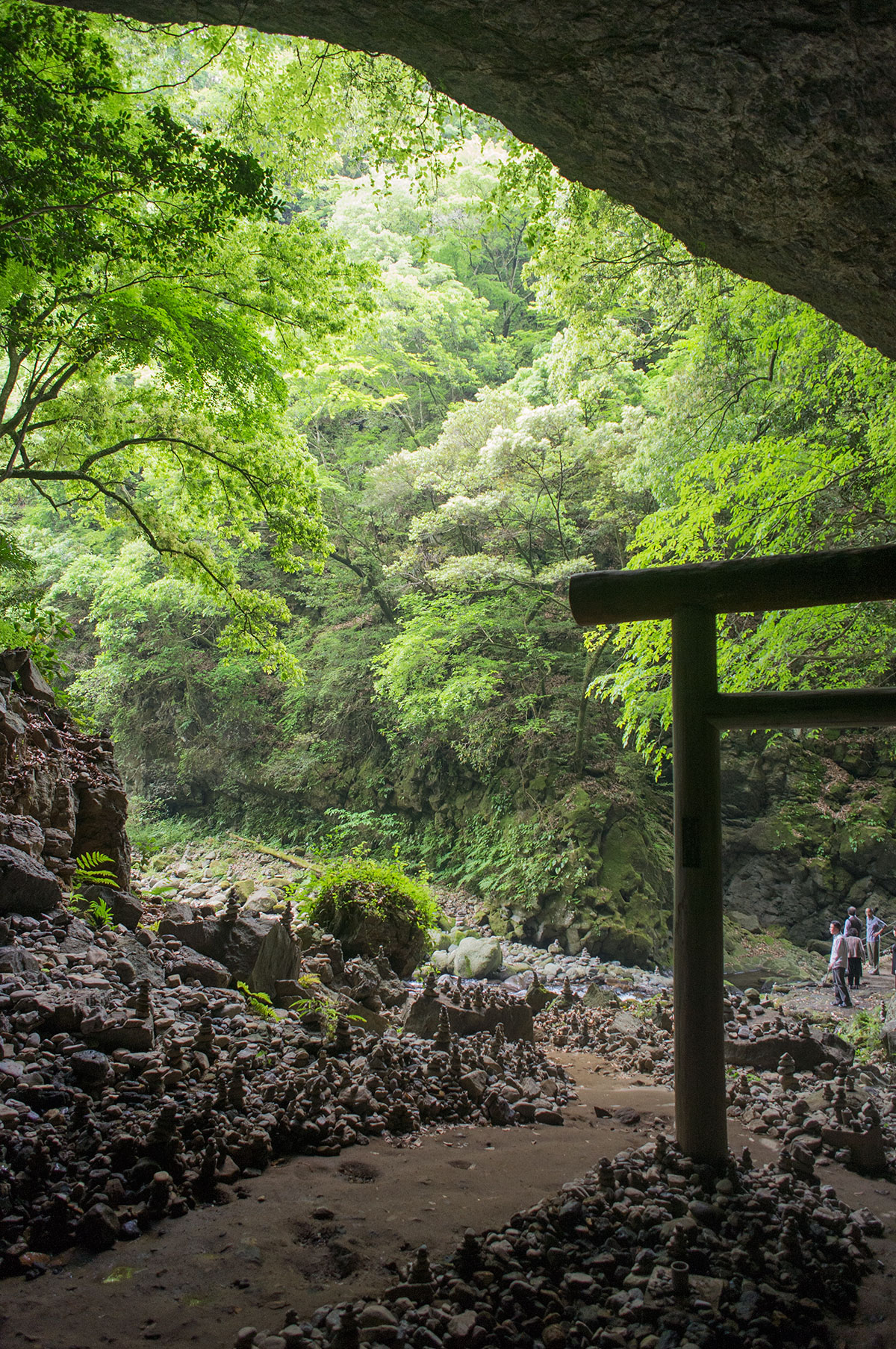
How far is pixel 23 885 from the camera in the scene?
380cm

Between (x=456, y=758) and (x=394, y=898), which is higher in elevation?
(x=456, y=758)

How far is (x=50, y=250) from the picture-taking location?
15.6ft

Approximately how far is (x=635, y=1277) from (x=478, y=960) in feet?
20.1

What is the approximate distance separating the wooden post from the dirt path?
60 centimetres

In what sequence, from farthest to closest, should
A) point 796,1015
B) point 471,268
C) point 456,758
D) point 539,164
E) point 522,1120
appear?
point 471,268
point 456,758
point 796,1015
point 539,164
point 522,1120

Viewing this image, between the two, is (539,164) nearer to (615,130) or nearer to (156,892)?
(615,130)

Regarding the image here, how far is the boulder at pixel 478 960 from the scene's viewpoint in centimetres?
802

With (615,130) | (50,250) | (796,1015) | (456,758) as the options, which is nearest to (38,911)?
(50,250)

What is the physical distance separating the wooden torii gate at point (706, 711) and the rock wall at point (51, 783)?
3.53m

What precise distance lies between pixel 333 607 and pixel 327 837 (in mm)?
5028

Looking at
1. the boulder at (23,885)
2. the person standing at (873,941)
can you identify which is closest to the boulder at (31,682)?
the boulder at (23,885)

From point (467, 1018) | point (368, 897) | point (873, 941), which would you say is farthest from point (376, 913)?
point (873, 941)

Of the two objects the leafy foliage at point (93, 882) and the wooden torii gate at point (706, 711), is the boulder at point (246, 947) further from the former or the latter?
the wooden torii gate at point (706, 711)

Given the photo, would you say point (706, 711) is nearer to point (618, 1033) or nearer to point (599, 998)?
point (618, 1033)
